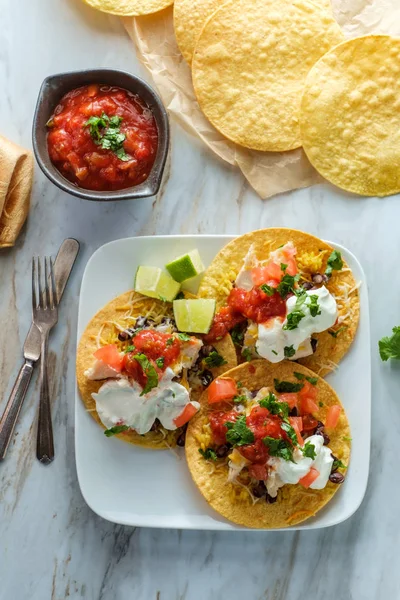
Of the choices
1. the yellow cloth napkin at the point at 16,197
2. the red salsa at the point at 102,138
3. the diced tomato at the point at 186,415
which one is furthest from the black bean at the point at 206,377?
the yellow cloth napkin at the point at 16,197

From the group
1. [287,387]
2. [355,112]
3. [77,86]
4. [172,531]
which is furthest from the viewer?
[172,531]

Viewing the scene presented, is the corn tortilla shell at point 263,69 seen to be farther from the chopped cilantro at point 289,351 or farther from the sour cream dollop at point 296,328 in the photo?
the chopped cilantro at point 289,351

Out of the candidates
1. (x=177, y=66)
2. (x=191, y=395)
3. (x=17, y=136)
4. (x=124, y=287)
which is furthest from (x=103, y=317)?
(x=177, y=66)

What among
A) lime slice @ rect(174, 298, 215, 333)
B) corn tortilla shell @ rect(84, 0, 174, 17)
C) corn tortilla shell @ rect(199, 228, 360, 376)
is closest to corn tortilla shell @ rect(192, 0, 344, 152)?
corn tortilla shell @ rect(84, 0, 174, 17)

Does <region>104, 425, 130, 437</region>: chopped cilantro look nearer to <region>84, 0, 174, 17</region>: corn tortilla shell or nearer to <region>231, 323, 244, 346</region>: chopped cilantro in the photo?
<region>231, 323, 244, 346</region>: chopped cilantro

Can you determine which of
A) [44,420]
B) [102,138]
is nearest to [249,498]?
[44,420]

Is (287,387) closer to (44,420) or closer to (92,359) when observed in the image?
(92,359)
